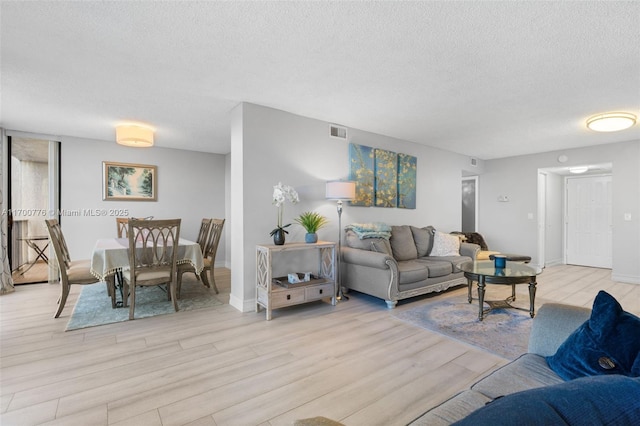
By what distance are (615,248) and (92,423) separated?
7535mm

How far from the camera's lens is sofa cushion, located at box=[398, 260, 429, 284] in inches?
146

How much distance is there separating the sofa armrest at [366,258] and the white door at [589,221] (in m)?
6.01

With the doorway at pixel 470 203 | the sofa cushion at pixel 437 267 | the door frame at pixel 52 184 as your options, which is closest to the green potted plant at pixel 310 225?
the sofa cushion at pixel 437 267

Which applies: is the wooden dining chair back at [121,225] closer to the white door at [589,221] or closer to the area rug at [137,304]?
the area rug at [137,304]

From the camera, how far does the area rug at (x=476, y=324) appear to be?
2.65 m

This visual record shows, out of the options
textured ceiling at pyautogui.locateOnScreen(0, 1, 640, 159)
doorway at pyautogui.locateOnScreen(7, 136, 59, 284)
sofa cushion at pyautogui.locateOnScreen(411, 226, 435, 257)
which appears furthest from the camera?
doorway at pyautogui.locateOnScreen(7, 136, 59, 284)

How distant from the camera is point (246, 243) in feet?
11.6

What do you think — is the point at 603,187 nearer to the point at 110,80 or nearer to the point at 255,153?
the point at 255,153

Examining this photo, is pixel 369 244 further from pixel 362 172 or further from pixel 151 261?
pixel 151 261

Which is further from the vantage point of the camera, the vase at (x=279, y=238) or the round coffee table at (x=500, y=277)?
the vase at (x=279, y=238)


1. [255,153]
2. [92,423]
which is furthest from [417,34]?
[92,423]

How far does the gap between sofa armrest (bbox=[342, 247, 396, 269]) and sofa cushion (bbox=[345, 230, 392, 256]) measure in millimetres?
99

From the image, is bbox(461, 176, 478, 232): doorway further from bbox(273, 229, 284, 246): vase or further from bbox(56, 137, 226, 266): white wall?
bbox(56, 137, 226, 266): white wall

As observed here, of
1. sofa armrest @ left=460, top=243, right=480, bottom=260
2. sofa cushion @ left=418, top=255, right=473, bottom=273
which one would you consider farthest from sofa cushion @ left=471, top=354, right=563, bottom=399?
sofa armrest @ left=460, top=243, right=480, bottom=260
